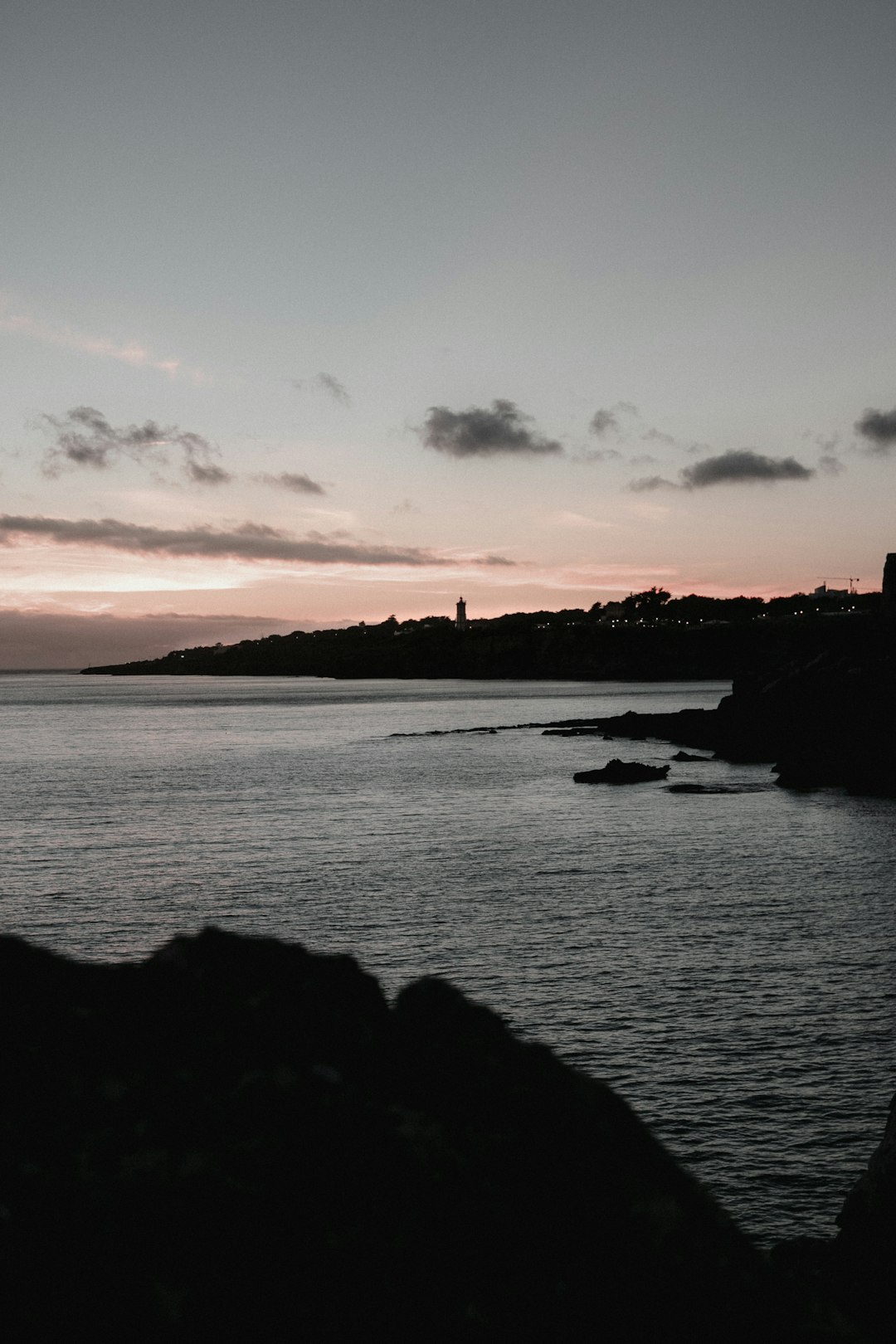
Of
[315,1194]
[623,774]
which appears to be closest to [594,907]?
[315,1194]

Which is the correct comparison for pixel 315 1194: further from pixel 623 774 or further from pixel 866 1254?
pixel 623 774

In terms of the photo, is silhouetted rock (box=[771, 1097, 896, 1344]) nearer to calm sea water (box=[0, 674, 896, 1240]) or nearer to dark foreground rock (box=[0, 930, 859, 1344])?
calm sea water (box=[0, 674, 896, 1240])

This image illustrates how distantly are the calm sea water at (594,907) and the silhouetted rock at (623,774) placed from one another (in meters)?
1.97

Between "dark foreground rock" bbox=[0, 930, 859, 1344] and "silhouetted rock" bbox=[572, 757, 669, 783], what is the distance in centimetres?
6861

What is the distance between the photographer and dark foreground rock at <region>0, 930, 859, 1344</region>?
461 centimetres

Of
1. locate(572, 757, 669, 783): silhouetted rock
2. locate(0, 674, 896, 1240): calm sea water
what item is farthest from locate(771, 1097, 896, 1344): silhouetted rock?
locate(572, 757, 669, 783): silhouetted rock

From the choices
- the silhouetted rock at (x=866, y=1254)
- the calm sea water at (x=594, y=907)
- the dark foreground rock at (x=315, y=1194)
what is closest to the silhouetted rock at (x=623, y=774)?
the calm sea water at (x=594, y=907)

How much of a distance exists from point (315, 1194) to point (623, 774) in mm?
69810

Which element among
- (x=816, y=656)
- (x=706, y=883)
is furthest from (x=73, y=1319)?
(x=816, y=656)

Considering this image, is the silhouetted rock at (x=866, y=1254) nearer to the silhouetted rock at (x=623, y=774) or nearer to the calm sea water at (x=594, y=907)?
the calm sea water at (x=594, y=907)

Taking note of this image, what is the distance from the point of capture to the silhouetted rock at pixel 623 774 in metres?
73.3

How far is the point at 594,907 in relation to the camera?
3709cm

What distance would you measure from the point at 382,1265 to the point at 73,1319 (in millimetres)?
1356

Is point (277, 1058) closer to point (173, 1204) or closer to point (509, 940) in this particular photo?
point (173, 1204)
